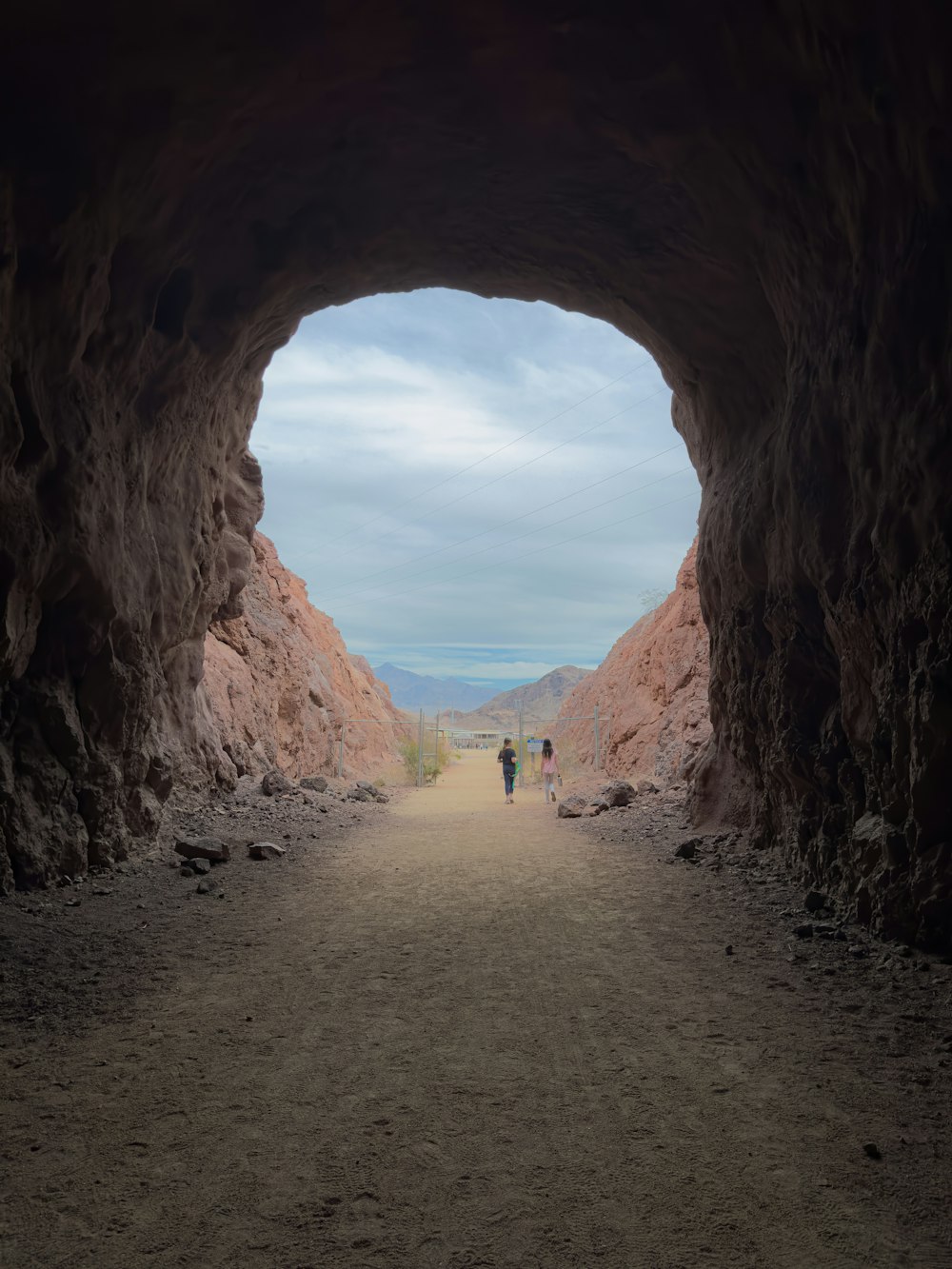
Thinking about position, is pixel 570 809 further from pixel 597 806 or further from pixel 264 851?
pixel 264 851

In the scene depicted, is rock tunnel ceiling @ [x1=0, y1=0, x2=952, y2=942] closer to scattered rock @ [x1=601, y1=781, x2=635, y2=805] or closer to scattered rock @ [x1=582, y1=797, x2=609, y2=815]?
scattered rock @ [x1=582, y1=797, x2=609, y2=815]

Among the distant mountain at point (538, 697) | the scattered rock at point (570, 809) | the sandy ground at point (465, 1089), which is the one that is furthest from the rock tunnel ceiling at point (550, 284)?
the distant mountain at point (538, 697)

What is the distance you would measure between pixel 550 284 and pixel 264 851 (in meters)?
7.50

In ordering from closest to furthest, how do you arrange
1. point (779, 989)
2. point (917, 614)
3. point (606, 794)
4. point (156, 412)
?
1. point (779, 989)
2. point (917, 614)
3. point (156, 412)
4. point (606, 794)

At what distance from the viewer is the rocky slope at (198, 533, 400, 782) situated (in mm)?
14727

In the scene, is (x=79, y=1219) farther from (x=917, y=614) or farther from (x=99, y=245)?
(x=99, y=245)

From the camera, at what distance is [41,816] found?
263 inches

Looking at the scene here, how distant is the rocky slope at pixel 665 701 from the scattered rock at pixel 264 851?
8884 mm

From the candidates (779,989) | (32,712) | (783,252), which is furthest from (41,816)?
(783,252)

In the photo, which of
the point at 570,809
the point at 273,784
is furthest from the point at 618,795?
the point at 273,784

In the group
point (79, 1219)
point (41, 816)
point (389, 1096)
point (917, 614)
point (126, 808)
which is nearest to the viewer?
point (79, 1219)

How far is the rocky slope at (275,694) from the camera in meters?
14.7

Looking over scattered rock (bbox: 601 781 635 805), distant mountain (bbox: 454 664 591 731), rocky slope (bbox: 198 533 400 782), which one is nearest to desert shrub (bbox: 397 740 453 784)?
rocky slope (bbox: 198 533 400 782)

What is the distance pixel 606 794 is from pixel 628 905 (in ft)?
23.7
